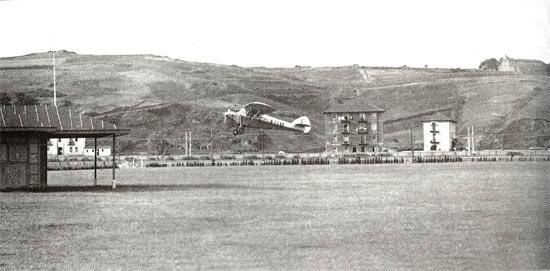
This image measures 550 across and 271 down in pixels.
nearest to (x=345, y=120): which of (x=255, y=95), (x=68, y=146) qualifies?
(x=255, y=95)

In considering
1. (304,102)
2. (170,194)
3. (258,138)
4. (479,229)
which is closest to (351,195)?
(170,194)

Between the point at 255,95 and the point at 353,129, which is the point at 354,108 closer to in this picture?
the point at 353,129

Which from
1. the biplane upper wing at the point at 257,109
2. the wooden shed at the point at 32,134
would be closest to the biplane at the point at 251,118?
the biplane upper wing at the point at 257,109

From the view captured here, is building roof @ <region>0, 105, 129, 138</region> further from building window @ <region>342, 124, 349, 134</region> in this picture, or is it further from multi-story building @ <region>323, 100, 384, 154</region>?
building window @ <region>342, 124, 349, 134</region>

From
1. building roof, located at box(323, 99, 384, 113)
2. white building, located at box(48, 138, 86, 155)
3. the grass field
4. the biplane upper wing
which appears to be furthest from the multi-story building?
the grass field

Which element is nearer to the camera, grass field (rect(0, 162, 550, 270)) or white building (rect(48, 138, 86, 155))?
grass field (rect(0, 162, 550, 270))

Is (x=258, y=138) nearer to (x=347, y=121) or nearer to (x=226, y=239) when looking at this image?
(x=347, y=121)
